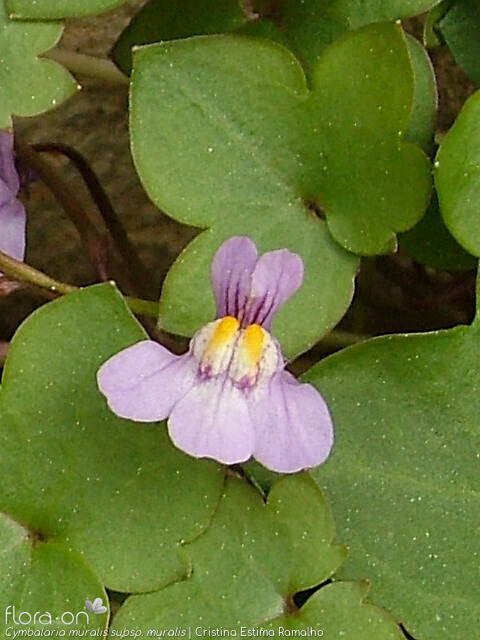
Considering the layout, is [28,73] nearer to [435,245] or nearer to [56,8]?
[56,8]

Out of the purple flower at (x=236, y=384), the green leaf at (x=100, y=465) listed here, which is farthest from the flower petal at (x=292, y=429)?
the green leaf at (x=100, y=465)

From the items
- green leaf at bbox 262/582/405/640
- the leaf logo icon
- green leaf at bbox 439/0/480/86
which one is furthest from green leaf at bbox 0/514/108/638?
green leaf at bbox 439/0/480/86

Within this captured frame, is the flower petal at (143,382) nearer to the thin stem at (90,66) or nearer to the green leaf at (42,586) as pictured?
the green leaf at (42,586)

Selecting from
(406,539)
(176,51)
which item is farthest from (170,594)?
(176,51)

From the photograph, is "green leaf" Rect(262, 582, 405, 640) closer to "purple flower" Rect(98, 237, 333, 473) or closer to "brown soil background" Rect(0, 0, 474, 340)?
"purple flower" Rect(98, 237, 333, 473)

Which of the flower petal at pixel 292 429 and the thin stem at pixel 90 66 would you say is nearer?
the flower petal at pixel 292 429

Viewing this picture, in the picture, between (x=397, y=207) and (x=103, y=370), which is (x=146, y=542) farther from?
(x=397, y=207)

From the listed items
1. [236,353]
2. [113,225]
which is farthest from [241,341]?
[113,225]
